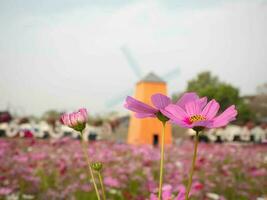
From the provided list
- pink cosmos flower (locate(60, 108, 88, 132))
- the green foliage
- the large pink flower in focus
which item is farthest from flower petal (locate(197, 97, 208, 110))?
the green foliage

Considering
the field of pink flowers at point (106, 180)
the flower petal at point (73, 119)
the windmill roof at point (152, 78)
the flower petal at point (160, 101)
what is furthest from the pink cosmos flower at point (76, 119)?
the windmill roof at point (152, 78)

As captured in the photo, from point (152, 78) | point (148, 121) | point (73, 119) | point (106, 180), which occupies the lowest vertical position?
point (106, 180)

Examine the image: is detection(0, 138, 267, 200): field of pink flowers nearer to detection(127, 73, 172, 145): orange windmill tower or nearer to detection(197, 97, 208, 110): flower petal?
detection(197, 97, 208, 110): flower petal

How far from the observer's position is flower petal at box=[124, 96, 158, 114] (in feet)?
2.10

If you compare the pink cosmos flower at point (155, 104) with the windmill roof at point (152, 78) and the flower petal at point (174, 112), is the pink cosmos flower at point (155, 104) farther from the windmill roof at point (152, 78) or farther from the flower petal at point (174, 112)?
the windmill roof at point (152, 78)

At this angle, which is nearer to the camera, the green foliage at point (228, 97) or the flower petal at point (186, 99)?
the flower petal at point (186, 99)

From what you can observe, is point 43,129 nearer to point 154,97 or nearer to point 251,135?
point 251,135

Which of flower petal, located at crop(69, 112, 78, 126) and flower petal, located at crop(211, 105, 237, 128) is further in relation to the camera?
flower petal, located at crop(69, 112, 78, 126)

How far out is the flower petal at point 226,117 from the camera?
0.58 m

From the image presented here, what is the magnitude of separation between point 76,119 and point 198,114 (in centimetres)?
19

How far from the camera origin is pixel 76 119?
0.69 metres

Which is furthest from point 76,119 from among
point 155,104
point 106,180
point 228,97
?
point 228,97

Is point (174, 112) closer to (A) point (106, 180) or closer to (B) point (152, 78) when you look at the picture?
(A) point (106, 180)

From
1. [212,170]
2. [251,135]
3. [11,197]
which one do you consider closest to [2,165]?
[11,197]
